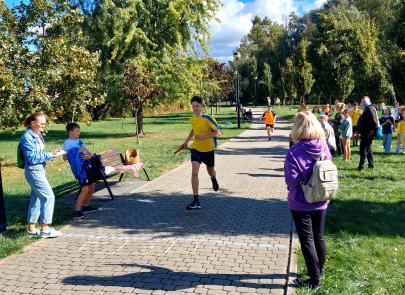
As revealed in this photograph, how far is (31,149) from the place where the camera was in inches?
221

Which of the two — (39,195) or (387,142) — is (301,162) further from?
(387,142)

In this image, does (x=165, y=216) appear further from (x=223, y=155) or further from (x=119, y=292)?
(x=223, y=155)

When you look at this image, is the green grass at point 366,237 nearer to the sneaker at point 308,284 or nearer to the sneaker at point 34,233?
the sneaker at point 308,284

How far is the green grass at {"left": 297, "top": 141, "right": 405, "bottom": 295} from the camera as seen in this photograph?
414cm

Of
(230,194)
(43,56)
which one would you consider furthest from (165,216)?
(43,56)

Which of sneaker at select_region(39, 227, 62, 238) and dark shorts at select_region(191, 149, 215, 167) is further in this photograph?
dark shorts at select_region(191, 149, 215, 167)

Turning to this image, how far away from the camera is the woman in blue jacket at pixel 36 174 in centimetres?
562

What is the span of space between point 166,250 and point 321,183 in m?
2.38

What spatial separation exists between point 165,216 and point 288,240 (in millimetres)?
2238

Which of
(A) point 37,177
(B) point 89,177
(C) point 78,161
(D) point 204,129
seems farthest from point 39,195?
(D) point 204,129

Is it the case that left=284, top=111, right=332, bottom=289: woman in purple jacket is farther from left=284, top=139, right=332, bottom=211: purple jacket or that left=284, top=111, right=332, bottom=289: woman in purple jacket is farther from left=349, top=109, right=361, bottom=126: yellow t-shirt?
left=349, top=109, right=361, bottom=126: yellow t-shirt

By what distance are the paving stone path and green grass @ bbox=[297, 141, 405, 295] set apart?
0.58 m

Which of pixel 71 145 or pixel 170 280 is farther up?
pixel 71 145

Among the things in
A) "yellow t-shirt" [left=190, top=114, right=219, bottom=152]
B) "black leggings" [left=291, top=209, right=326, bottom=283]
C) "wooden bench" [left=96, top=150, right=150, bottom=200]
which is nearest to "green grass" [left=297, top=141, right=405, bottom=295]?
"black leggings" [left=291, top=209, right=326, bottom=283]
